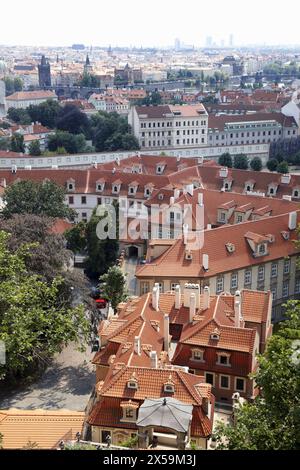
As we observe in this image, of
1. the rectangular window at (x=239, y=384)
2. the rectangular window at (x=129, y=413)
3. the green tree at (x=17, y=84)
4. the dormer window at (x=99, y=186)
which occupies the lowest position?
the rectangular window at (x=239, y=384)

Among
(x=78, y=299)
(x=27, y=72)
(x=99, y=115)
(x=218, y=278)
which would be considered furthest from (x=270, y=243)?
(x=27, y=72)

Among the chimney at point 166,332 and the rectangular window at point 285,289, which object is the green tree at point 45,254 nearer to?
the chimney at point 166,332

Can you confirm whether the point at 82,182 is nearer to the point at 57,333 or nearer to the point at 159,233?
the point at 159,233

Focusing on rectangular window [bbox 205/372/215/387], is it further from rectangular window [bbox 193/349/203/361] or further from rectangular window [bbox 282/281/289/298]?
rectangular window [bbox 282/281/289/298]

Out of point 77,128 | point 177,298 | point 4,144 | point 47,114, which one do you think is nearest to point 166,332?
point 177,298

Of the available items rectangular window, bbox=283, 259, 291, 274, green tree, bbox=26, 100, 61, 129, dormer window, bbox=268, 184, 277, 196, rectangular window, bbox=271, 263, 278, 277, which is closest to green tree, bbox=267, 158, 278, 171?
dormer window, bbox=268, 184, 277, 196

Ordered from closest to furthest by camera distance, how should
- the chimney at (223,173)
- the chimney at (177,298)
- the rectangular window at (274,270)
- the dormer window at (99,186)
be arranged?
the chimney at (177,298), the rectangular window at (274,270), the chimney at (223,173), the dormer window at (99,186)

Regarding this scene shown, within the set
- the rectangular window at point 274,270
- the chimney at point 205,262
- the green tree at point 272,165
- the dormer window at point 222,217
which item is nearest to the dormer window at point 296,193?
the dormer window at point 222,217
